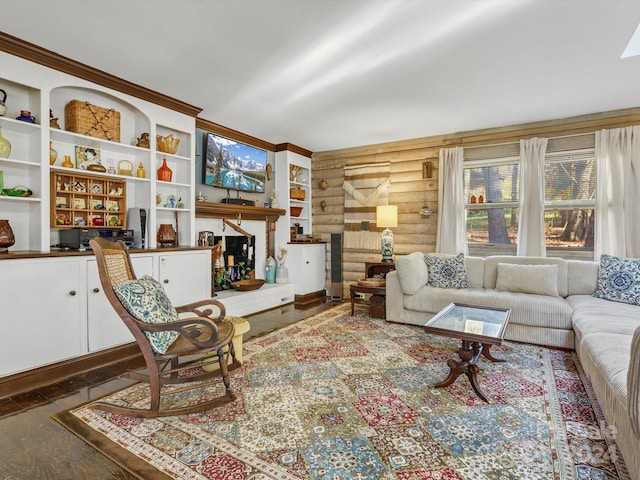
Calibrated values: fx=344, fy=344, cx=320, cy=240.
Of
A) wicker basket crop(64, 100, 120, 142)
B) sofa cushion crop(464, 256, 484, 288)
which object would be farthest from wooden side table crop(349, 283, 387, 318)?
wicker basket crop(64, 100, 120, 142)

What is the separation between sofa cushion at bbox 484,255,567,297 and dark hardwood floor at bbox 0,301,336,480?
3777mm

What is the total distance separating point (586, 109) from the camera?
3.92 metres

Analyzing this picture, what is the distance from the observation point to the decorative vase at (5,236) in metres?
2.50

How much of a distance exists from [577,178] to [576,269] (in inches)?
49.6

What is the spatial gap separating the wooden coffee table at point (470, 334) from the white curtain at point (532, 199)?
5.94 ft

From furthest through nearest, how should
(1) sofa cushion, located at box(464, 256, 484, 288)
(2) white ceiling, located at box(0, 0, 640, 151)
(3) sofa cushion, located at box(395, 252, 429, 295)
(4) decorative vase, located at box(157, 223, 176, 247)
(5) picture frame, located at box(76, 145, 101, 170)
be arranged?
(1) sofa cushion, located at box(464, 256, 484, 288) → (3) sofa cushion, located at box(395, 252, 429, 295) → (4) decorative vase, located at box(157, 223, 176, 247) → (5) picture frame, located at box(76, 145, 101, 170) → (2) white ceiling, located at box(0, 0, 640, 151)

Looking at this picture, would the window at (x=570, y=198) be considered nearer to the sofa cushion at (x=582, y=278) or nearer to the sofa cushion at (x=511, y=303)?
the sofa cushion at (x=582, y=278)

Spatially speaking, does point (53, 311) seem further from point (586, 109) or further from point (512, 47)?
point (586, 109)

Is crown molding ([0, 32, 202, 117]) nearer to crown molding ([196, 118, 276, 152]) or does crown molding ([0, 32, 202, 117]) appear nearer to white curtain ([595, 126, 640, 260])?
crown molding ([196, 118, 276, 152])

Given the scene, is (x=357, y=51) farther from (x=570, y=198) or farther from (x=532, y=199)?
(x=570, y=198)

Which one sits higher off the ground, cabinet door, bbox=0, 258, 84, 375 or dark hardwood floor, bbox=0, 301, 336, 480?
cabinet door, bbox=0, 258, 84, 375

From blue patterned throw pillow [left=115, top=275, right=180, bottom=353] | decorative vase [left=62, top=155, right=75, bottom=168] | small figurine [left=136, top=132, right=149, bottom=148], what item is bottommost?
blue patterned throw pillow [left=115, top=275, right=180, bottom=353]

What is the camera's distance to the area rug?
5.30 ft

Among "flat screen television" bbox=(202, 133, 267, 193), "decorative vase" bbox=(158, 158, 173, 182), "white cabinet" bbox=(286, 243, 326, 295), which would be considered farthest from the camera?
"white cabinet" bbox=(286, 243, 326, 295)
